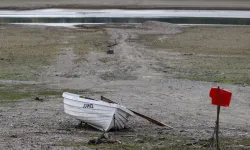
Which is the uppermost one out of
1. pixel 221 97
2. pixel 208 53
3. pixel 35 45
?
pixel 35 45

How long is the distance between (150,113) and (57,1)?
67450 millimetres

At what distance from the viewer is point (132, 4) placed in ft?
258

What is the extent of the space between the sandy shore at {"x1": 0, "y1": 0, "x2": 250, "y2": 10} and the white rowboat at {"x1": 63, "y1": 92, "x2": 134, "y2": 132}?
61454 mm

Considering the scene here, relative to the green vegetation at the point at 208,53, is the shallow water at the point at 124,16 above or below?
above

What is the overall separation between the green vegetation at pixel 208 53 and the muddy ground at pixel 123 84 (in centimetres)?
6

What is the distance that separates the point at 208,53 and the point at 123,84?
1050 centimetres

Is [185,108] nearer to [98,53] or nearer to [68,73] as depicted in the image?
[68,73]

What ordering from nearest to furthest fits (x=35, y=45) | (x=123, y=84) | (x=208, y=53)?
(x=123, y=84) → (x=208, y=53) → (x=35, y=45)

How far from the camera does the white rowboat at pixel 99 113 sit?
14.2 meters

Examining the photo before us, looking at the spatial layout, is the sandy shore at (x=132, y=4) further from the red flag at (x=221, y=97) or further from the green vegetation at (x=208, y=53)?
the red flag at (x=221, y=97)

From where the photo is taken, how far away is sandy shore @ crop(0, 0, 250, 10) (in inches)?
2995

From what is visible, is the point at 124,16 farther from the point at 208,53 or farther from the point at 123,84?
the point at 123,84

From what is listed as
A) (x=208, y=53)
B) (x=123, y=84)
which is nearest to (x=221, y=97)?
(x=123, y=84)

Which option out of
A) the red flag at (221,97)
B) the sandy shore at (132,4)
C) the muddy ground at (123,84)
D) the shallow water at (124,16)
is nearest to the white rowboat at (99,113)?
the muddy ground at (123,84)
